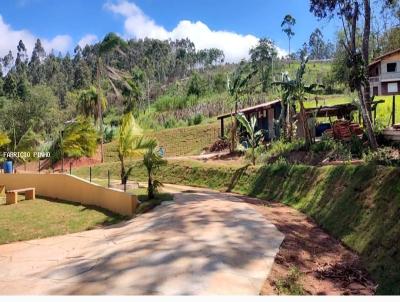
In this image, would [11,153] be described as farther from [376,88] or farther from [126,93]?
[376,88]

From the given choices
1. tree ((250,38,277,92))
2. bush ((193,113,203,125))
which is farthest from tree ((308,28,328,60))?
bush ((193,113,203,125))

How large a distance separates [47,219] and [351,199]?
30.1ft

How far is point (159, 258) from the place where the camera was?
6664mm

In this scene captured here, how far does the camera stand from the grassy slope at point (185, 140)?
90.4 ft

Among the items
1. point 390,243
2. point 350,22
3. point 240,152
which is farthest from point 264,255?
point 240,152

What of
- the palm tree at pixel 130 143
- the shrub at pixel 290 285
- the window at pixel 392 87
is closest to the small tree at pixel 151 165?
the palm tree at pixel 130 143

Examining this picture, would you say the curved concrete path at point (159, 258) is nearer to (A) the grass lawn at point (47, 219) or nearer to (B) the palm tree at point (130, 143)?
(A) the grass lawn at point (47, 219)

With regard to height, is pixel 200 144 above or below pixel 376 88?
below

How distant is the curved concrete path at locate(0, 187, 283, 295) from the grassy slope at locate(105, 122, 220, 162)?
53.9ft

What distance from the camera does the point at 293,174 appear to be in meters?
13.3

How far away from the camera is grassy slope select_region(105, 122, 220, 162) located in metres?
27.5

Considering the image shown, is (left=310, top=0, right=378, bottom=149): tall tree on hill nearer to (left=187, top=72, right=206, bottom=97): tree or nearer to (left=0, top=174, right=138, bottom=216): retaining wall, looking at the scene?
(left=0, top=174, right=138, bottom=216): retaining wall

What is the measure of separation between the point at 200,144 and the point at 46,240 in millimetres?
17349

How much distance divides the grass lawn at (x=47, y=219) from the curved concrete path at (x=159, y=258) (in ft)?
4.42
